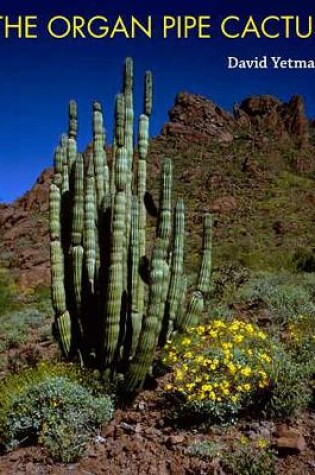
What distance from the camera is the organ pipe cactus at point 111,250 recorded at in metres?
5.11

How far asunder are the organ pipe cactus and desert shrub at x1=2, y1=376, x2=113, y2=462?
510 millimetres

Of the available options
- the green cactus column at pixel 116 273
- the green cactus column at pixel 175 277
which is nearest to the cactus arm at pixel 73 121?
the green cactus column at pixel 116 273

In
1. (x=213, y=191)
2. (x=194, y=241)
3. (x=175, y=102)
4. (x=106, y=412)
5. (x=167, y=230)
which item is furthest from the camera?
(x=175, y=102)

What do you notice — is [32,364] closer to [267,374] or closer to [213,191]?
[267,374]

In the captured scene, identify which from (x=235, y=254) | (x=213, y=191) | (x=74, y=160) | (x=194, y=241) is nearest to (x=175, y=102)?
(x=213, y=191)

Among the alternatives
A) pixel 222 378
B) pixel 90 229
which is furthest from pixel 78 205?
pixel 222 378

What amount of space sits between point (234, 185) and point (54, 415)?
105ft

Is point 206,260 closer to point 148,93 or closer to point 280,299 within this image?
point 148,93

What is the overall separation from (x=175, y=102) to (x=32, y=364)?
167 ft

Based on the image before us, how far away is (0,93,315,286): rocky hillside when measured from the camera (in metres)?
23.2

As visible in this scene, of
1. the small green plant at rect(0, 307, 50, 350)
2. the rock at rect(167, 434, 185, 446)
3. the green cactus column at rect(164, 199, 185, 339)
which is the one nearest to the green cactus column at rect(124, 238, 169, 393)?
the green cactus column at rect(164, 199, 185, 339)

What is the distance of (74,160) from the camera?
577cm

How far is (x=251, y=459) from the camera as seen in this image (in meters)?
3.68

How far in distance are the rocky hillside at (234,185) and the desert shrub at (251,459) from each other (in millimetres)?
13578
